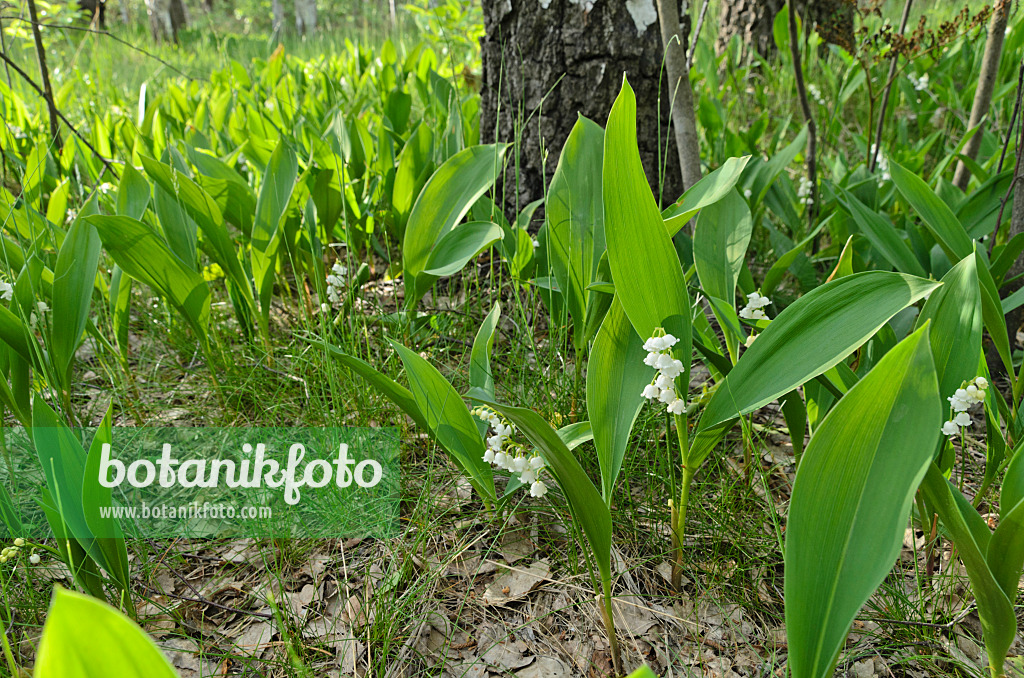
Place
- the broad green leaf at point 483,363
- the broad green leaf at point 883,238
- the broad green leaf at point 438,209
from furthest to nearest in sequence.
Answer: the broad green leaf at point 438,209, the broad green leaf at point 883,238, the broad green leaf at point 483,363

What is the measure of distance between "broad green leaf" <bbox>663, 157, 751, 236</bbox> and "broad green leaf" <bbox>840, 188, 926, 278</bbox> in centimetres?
51

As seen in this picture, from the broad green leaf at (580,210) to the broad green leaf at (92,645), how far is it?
105 cm

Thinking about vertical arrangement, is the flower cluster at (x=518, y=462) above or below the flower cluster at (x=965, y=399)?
above

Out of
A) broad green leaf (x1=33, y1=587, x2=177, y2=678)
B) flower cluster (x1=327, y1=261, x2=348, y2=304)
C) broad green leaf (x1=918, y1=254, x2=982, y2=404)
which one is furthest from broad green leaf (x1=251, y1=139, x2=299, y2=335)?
broad green leaf (x1=918, y1=254, x2=982, y2=404)

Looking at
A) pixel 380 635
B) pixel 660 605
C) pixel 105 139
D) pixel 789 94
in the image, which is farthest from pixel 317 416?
pixel 789 94

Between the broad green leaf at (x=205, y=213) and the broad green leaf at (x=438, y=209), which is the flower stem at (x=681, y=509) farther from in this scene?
the broad green leaf at (x=205, y=213)

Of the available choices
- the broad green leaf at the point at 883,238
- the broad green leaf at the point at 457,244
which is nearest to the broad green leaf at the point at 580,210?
the broad green leaf at the point at 457,244

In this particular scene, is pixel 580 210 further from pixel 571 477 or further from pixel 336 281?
pixel 571 477

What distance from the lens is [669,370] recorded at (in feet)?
2.95

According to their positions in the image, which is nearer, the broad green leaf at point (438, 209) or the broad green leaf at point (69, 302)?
the broad green leaf at point (69, 302)

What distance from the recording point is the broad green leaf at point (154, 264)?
1.47m

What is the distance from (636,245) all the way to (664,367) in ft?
0.68

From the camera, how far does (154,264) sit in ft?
5.09

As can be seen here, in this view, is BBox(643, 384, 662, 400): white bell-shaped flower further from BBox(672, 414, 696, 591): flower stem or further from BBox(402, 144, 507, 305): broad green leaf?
BBox(402, 144, 507, 305): broad green leaf
